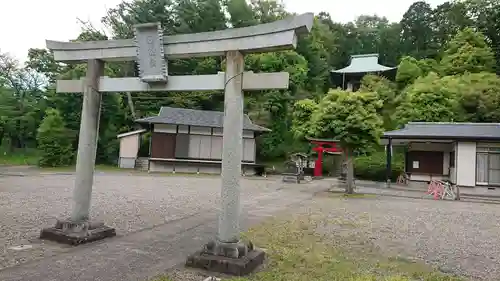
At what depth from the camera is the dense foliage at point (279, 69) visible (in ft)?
85.2

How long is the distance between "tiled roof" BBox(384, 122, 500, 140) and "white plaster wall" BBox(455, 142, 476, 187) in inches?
24.2

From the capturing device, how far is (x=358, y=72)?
36250 millimetres

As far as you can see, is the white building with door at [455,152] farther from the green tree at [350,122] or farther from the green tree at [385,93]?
the green tree at [385,93]

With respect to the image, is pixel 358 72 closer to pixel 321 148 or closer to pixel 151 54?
pixel 321 148

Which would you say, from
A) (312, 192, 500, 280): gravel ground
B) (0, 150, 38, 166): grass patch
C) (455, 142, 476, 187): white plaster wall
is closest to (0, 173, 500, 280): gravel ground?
(312, 192, 500, 280): gravel ground

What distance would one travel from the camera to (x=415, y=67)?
3300 cm

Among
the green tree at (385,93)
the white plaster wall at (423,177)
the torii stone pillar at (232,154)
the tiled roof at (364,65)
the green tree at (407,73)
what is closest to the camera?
the torii stone pillar at (232,154)

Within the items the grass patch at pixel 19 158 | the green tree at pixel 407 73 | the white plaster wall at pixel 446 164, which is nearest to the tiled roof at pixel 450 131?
the white plaster wall at pixel 446 164

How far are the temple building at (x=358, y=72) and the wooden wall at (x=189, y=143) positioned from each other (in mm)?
15468

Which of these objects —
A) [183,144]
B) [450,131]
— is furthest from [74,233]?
[183,144]

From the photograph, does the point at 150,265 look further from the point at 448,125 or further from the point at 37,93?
the point at 37,93

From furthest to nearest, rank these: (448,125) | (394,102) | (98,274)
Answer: (394,102) < (448,125) < (98,274)

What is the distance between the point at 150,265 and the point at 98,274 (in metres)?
0.70

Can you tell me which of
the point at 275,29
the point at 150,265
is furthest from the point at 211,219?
the point at 275,29
